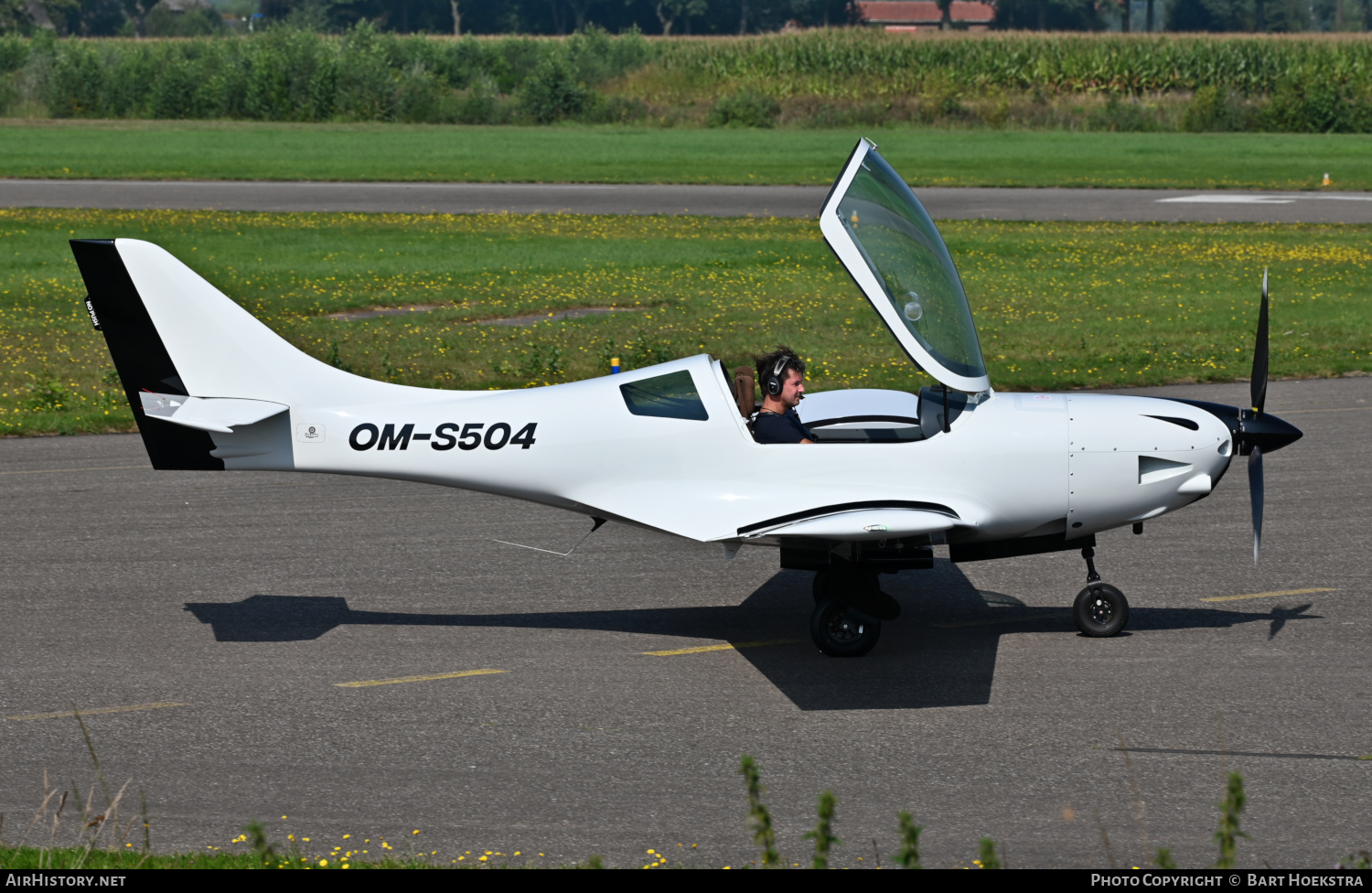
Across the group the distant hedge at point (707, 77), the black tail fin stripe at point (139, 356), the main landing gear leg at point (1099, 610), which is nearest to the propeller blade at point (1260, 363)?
the main landing gear leg at point (1099, 610)

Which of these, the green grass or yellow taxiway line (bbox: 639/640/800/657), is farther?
the green grass

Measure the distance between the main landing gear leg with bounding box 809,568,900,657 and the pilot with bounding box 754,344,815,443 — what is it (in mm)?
996

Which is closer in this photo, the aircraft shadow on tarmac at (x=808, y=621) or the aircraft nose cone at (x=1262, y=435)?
the aircraft shadow on tarmac at (x=808, y=621)

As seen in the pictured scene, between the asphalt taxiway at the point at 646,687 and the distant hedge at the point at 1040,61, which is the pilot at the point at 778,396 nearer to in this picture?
the asphalt taxiway at the point at 646,687

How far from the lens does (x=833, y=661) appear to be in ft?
29.9

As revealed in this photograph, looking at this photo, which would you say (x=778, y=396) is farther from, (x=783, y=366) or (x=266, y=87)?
(x=266, y=87)

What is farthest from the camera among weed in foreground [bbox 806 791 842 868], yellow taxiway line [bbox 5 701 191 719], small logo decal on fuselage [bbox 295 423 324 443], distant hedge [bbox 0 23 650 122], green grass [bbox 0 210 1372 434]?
distant hedge [bbox 0 23 650 122]

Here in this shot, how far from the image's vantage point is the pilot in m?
9.12

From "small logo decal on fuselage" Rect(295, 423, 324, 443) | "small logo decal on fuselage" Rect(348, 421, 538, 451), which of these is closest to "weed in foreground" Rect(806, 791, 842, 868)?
"small logo decal on fuselage" Rect(348, 421, 538, 451)

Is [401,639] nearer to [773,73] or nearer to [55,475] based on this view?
[55,475]

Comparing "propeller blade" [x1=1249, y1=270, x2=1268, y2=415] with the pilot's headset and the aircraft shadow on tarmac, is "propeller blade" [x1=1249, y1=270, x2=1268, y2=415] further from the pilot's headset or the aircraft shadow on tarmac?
the pilot's headset

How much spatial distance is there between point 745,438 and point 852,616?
1397mm

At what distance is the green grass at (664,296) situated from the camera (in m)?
19.3

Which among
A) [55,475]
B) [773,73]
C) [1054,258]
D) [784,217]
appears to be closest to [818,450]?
[55,475]
